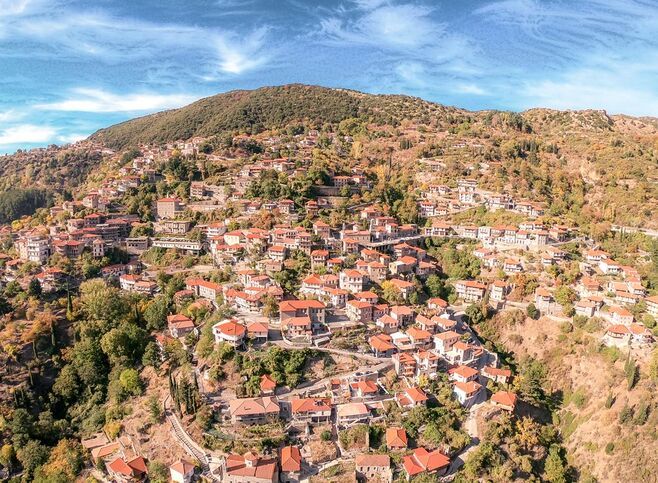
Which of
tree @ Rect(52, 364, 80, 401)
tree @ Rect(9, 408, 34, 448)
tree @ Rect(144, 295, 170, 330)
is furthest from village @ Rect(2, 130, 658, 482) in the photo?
tree @ Rect(52, 364, 80, 401)

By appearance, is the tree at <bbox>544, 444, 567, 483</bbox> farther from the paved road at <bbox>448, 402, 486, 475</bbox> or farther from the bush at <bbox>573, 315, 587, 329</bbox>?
the bush at <bbox>573, 315, 587, 329</bbox>

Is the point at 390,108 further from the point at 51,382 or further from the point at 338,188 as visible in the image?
the point at 51,382

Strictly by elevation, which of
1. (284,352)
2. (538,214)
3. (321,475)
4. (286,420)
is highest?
(538,214)

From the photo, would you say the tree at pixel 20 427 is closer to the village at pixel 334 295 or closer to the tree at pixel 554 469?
the village at pixel 334 295

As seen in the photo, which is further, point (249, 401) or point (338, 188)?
point (338, 188)

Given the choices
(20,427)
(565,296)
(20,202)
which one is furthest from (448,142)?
(20,202)

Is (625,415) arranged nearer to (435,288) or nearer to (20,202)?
(435,288)

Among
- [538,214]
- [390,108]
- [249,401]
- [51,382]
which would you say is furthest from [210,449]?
[390,108]
